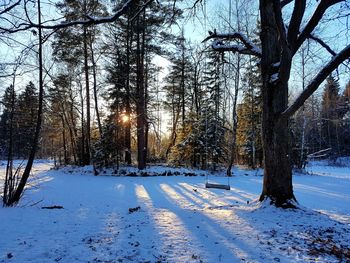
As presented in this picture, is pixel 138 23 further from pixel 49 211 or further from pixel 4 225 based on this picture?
pixel 4 225

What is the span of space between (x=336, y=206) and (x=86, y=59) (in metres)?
18.5

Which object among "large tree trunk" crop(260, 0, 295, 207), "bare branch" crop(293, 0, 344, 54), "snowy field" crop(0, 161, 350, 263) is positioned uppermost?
"bare branch" crop(293, 0, 344, 54)

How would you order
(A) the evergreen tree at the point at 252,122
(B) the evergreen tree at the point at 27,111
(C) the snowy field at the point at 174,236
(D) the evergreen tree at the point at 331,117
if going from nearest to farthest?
1. (C) the snowy field at the point at 174,236
2. (B) the evergreen tree at the point at 27,111
3. (A) the evergreen tree at the point at 252,122
4. (D) the evergreen tree at the point at 331,117

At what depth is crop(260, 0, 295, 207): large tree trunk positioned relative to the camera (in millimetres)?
6934

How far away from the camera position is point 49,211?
24.9 feet

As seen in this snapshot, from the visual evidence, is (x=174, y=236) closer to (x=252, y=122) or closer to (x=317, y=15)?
(x=317, y=15)

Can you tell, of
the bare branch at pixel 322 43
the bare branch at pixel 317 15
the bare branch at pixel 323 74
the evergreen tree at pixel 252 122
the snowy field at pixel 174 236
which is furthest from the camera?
the evergreen tree at pixel 252 122

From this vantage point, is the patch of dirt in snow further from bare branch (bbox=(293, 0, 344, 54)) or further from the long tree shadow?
bare branch (bbox=(293, 0, 344, 54))

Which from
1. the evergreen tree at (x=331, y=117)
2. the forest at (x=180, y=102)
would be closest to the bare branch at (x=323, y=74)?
the forest at (x=180, y=102)

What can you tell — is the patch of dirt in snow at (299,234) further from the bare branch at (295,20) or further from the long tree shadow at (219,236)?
the bare branch at (295,20)

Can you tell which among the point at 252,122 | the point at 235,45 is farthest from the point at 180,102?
the point at 235,45

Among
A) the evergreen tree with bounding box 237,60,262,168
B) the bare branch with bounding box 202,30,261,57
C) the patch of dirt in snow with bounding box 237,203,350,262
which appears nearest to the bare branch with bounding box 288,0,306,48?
the bare branch with bounding box 202,30,261,57

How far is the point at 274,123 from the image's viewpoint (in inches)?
277

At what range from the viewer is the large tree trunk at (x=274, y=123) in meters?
6.93
